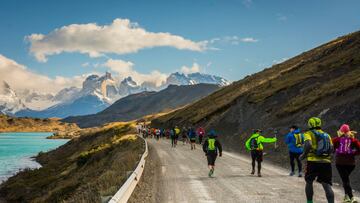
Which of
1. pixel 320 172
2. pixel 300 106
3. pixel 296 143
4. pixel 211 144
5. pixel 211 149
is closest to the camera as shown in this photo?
pixel 320 172

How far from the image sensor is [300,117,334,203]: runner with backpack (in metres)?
9.59

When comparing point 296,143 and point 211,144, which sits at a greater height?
point 296,143

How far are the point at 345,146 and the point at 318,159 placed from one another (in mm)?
1880

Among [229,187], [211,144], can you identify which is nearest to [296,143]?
[211,144]

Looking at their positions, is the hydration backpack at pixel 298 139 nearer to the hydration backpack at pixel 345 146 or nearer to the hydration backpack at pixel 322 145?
the hydration backpack at pixel 345 146

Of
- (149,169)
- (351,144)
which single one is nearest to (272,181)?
(351,144)

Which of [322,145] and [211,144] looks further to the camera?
[211,144]

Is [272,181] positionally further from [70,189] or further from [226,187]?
[70,189]

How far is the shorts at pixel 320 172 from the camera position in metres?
9.57

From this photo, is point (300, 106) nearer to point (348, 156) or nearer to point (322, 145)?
point (348, 156)

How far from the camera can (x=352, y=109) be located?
30188 millimetres

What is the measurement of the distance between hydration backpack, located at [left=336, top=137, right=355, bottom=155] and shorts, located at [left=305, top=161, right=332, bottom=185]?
169cm

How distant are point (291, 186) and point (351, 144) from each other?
4.45 metres

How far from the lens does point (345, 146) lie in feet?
36.3
